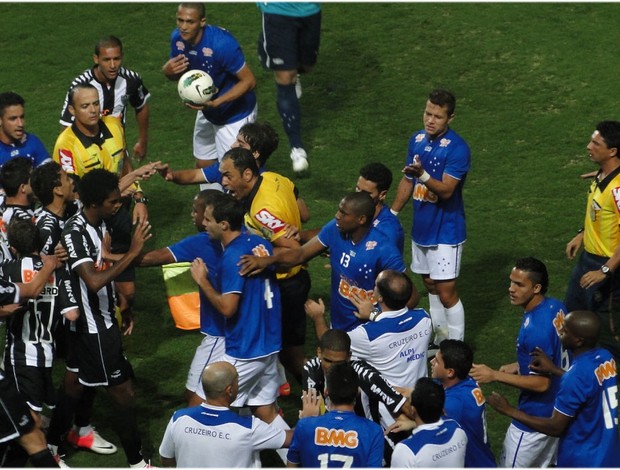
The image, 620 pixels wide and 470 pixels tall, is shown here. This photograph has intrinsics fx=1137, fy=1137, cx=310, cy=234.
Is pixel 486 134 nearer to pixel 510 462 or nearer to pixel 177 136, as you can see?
pixel 177 136

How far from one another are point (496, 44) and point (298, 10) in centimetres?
347

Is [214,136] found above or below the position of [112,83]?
below

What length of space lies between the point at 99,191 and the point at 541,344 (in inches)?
126

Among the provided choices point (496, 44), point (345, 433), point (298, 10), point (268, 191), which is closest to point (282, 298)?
point (268, 191)

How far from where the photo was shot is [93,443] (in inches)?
344

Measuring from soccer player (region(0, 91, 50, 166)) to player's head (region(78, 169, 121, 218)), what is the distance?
1.92 m

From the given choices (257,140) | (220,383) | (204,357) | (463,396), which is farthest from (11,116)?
(463,396)

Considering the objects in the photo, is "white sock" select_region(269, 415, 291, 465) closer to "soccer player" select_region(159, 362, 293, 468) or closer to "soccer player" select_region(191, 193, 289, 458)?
"soccer player" select_region(191, 193, 289, 458)

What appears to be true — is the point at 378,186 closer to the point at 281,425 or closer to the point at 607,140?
the point at 607,140

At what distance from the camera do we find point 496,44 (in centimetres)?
1477

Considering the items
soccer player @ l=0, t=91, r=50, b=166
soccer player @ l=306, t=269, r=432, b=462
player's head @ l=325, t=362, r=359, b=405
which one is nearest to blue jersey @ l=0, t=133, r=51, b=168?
soccer player @ l=0, t=91, r=50, b=166

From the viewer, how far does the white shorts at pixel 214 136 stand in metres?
11.5

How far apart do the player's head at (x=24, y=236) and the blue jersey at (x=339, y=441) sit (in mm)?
2544

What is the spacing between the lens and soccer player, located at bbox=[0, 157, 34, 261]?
869cm
